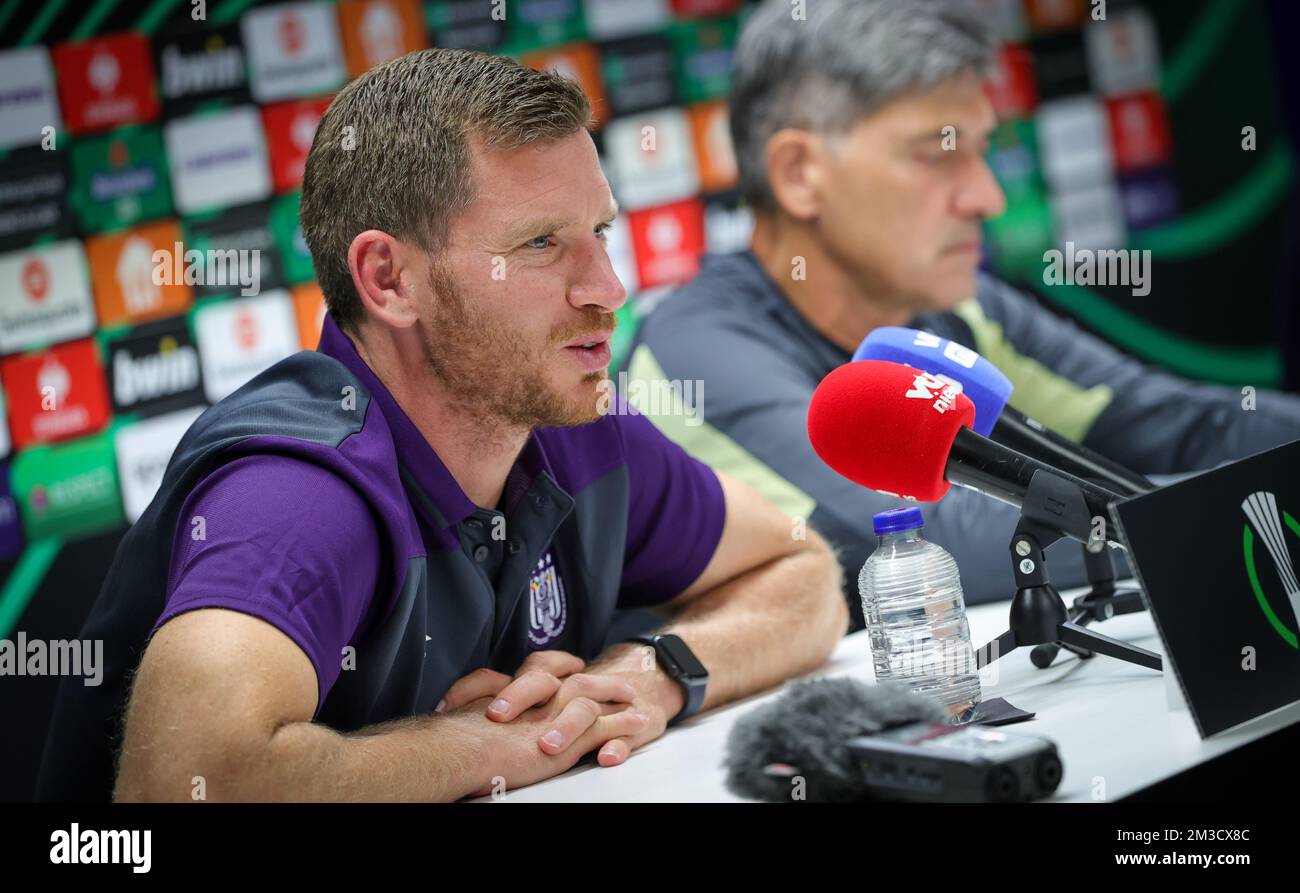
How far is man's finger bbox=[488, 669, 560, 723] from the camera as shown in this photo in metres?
1.25

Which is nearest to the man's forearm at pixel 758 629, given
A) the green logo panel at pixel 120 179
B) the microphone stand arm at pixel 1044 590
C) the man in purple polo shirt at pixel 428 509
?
the man in purple polo shirt at pixel 428 509

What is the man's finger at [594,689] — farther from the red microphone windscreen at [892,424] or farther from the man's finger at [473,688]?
the red microphone windscreen at [892,424]

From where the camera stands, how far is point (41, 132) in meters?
2.54

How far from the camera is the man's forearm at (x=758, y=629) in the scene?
1436 millimetres

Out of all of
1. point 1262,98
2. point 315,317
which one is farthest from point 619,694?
point 1262,98

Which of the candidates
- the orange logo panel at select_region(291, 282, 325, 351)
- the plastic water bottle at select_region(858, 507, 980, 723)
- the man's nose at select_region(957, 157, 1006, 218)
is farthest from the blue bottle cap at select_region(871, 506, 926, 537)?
the orange logo panel at select_region(291, 282, 325, 351)

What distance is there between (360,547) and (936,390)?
0.49m

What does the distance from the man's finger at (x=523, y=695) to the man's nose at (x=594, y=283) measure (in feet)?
1.11

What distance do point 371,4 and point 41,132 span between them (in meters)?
0.68

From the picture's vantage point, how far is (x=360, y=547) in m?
1.15

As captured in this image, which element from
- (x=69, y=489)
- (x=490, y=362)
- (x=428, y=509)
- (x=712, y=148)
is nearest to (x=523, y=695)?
(x=428, y=509)

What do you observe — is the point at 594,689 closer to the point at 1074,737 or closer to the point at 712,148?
the point at 1074,737
